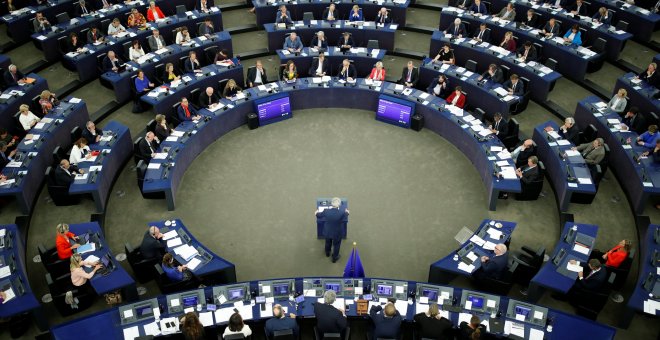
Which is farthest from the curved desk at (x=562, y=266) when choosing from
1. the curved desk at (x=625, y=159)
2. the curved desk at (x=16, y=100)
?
the curved desk at (x=16, y=100)

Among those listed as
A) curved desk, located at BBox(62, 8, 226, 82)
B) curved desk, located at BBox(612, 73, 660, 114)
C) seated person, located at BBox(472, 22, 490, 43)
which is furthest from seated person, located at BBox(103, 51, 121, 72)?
curved desk, located at BBox(612, 73, 660, 114)

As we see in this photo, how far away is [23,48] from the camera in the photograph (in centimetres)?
2128

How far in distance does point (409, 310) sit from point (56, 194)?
941 centimetres

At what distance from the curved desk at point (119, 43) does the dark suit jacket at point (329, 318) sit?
12.6 m

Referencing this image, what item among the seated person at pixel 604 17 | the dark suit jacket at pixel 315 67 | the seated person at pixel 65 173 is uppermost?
the seated person at pixel 604 17

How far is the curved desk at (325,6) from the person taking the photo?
22.4 meters

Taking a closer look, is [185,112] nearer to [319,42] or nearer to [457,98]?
[319,42]

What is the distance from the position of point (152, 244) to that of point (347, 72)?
9.25m

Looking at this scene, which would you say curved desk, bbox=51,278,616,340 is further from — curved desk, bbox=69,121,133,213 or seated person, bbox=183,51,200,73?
seated person, bbox=183,51,200,73

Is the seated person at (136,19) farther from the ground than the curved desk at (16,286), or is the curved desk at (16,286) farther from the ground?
the seated person at (136,19)

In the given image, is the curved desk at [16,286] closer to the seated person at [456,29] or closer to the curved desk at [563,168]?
the curved desk at [563,168]

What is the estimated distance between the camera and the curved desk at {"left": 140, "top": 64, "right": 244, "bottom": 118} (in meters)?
17.8

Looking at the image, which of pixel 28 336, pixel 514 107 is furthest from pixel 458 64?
pixel 28 336

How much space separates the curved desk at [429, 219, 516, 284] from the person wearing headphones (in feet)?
19.6
